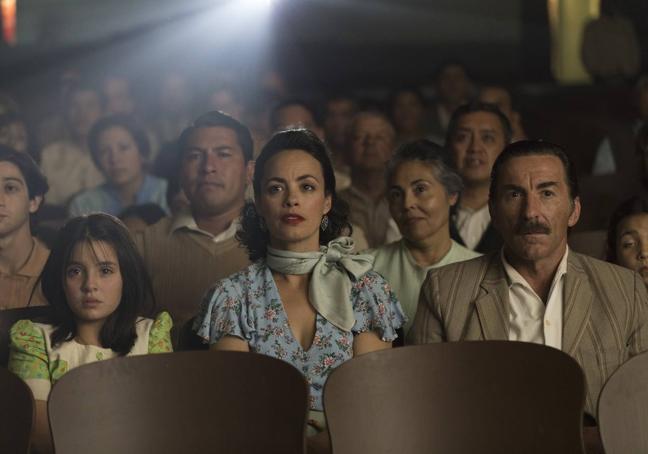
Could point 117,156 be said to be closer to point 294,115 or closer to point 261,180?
point 294,115

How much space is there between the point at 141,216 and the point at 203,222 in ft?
2.17

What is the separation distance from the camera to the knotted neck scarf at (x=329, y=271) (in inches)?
101

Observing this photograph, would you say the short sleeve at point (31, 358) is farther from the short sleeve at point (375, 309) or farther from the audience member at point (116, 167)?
the audience member at point (116, 167)

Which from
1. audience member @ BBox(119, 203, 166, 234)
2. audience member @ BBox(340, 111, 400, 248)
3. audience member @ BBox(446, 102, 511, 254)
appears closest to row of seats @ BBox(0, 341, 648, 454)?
audience member @ BBox(446, 102, 511, 254)

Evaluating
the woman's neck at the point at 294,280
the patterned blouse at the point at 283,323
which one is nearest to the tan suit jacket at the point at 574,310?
the patterned blouse at the point at 283,323

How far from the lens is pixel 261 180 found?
8.89ft

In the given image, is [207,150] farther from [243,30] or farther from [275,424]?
[243,30]

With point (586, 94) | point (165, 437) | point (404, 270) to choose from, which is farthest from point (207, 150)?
point (586, 94)

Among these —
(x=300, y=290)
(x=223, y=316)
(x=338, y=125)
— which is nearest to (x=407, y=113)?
(x=338, y=125)

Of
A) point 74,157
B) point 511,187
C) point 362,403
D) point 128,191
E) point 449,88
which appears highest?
point 449,88

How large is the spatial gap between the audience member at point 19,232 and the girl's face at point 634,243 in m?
1.67

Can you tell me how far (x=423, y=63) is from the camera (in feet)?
30.7

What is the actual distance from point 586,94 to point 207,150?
477cm

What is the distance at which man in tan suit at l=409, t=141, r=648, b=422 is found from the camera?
2527mm
